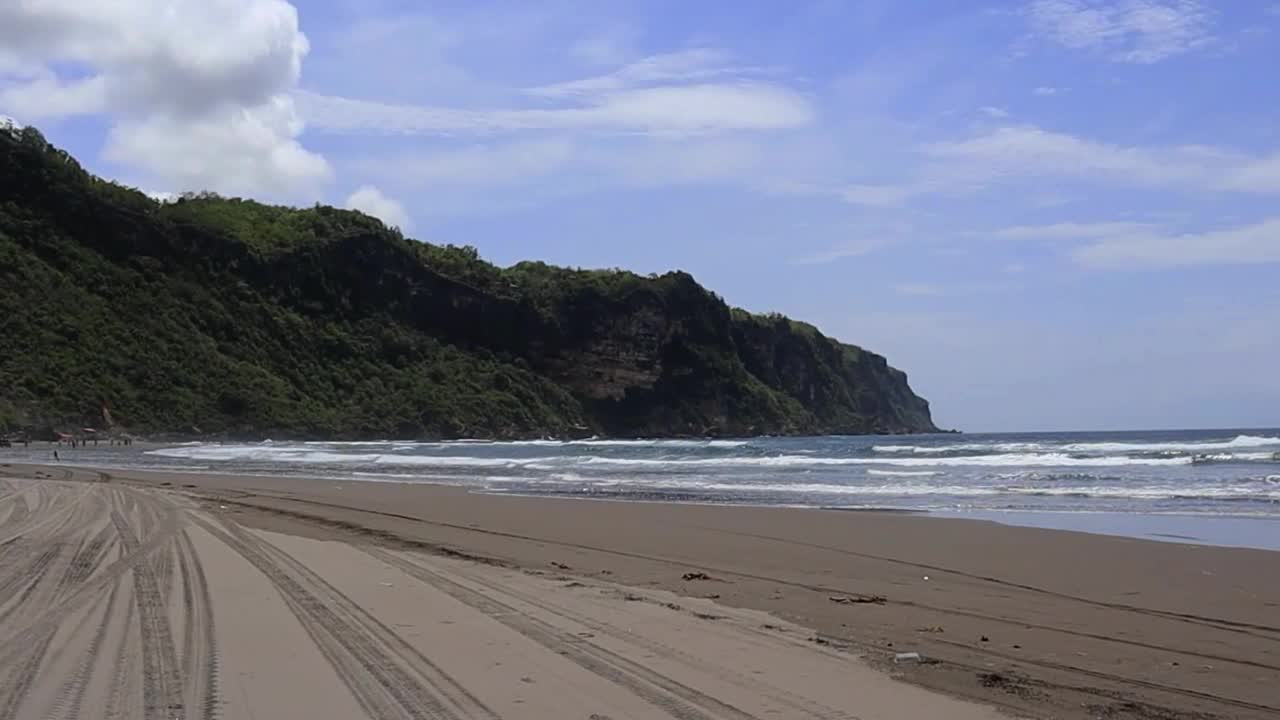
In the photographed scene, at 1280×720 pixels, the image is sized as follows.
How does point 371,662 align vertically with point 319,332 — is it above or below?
below

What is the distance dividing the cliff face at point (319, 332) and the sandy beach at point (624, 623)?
6484 cm

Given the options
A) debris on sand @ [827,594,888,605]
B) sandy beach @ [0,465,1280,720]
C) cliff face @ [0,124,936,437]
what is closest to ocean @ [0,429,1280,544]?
sandy beach @ [0,465,1280,720]

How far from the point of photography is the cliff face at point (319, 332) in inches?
2940

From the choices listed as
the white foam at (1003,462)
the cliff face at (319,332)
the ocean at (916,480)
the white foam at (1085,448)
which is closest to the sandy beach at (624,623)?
the ocean at (916,480)

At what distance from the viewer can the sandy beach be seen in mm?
5094

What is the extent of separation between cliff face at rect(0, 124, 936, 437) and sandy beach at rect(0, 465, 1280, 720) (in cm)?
6484

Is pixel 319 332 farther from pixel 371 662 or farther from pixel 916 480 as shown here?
pixel 371 662

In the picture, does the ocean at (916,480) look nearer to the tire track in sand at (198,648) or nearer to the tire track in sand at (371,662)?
the tire track in sand at (371,662)

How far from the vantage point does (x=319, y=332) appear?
95.9m

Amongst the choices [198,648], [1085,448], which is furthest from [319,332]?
[198,648]

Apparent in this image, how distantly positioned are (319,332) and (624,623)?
9352 centimetres

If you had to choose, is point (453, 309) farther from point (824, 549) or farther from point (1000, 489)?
point (824, 549)

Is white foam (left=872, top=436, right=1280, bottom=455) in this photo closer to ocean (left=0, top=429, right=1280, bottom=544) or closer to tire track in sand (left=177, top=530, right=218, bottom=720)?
ocean (left=0, top=429, right=1280, bottom=544)

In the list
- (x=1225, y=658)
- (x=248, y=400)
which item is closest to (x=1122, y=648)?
(x=1225, y=658)
